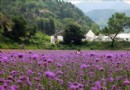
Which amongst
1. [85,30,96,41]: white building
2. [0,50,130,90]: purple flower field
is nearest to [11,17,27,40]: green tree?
[85,30,96,41]: white building

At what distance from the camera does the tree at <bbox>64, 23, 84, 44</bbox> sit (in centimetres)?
6222

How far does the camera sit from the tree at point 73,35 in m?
62.2

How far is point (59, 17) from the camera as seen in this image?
158 m

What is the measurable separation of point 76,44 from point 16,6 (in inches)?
2844

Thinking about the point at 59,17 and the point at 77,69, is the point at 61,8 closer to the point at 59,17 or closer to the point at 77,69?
the point at 59,17

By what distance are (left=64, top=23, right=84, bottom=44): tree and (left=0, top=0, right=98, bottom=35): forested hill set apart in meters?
28.0

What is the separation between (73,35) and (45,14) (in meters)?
84.2

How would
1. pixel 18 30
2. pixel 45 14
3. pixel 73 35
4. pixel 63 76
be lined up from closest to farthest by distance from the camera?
1. pixel 63 76
2. pixel 18 30
3. pixel 73 35
4. pixel 45 14

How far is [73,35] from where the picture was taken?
63.0 metres

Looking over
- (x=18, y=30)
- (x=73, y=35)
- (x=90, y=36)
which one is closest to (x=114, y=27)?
(x=73, y=35)

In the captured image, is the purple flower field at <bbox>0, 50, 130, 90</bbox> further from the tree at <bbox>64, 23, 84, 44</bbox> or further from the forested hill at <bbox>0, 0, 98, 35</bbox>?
the forested hill at <bbox>0, 0, 98, 35</bbox>

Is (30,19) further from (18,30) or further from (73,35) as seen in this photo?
(18,30)

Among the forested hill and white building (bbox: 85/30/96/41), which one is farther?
the forested hill

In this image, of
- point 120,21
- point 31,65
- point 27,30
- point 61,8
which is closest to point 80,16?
point 61,8
